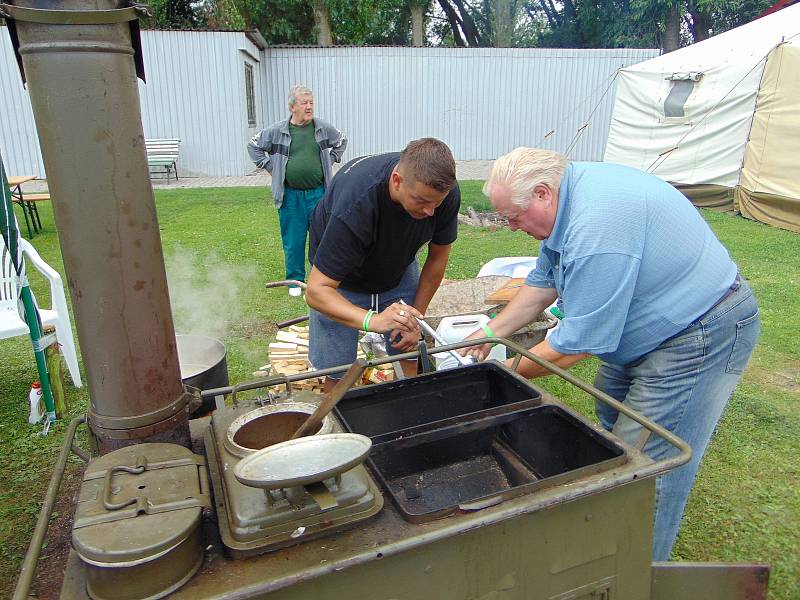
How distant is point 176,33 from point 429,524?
14.3m

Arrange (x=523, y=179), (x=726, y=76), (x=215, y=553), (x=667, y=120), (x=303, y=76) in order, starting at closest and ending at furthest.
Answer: (x=215, y=553) → (x=523, y=179) → (x=726, y=76) → (x=667, y=120) → (x=303, y=76)

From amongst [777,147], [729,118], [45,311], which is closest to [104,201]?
[45,311]

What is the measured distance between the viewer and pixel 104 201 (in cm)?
146

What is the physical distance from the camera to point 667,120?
10750 millimetres

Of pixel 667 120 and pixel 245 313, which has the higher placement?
pixel 667 120

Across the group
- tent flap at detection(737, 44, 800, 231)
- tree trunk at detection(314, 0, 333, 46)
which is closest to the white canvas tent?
tent flap at detection(737, 44, 800, 231)

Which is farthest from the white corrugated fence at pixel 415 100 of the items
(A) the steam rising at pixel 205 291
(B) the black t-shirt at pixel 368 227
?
(B) the black t-shirt at pixel 368 227

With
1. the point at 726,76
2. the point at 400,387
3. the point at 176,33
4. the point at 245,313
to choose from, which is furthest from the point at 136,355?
the point at 176,33

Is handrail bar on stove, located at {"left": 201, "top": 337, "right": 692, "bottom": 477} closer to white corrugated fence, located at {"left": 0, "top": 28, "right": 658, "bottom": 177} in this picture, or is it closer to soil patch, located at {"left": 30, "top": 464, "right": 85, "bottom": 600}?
soil patch, located at {"left": 30, "top": 464, "right": 85, "bottom": 600}

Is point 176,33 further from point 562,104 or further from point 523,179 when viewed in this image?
point 523,179

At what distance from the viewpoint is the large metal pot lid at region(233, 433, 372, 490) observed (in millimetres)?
1209

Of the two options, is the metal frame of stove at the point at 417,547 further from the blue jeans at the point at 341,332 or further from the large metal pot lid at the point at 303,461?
the blue jeans at the point at 341,332

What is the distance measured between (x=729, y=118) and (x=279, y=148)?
7.54 m

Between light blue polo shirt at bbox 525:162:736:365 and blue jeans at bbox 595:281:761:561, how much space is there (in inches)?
2.3
